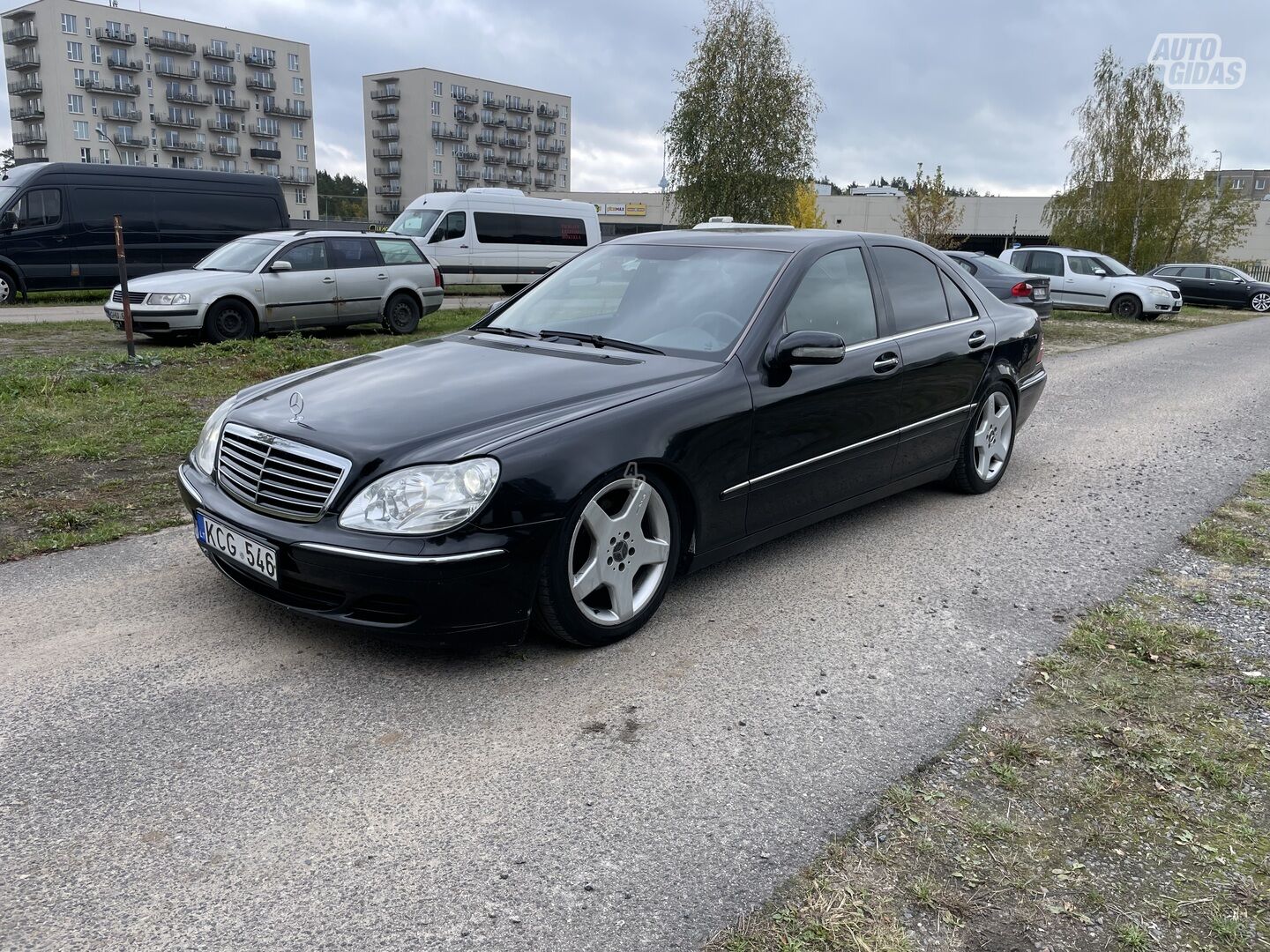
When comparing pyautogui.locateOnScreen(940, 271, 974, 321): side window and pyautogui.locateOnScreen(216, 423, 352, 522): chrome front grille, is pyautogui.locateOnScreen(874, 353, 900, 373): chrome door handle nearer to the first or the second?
pyautogui.locateOnScreen(940, 271, 974, 321): side window

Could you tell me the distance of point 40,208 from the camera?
1756cm

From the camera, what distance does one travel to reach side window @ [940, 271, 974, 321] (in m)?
5.58

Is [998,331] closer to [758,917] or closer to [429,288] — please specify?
[758,917]

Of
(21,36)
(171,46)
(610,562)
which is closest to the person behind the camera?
(610,562)

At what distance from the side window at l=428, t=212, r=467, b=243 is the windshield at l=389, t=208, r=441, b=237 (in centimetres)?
18

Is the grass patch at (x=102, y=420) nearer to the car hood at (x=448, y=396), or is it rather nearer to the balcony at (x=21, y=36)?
the car hood at (x=448, y=396)

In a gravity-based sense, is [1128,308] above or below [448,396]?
below

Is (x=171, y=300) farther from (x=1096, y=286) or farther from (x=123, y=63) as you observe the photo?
(x=123, y=63)

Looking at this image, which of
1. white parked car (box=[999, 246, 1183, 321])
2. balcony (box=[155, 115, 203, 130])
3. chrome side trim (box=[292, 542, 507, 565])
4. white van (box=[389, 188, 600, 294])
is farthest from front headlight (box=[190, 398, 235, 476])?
balcony (box=[155, 115, 203, 130])

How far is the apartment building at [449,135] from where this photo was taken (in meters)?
118

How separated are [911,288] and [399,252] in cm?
1080

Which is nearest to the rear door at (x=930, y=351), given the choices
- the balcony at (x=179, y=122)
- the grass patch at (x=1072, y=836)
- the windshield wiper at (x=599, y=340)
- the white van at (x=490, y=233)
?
the windshield wiper at (x=599, y=340)

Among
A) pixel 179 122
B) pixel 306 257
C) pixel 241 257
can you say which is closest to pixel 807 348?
pixel 306 257

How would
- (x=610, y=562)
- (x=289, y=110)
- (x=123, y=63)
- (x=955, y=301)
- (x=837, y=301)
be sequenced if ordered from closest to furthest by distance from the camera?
(x=610, y=562)
(x=837, y=301)
(x=955, y=301)
(x=123, y=63)
(x=289, y=110)
